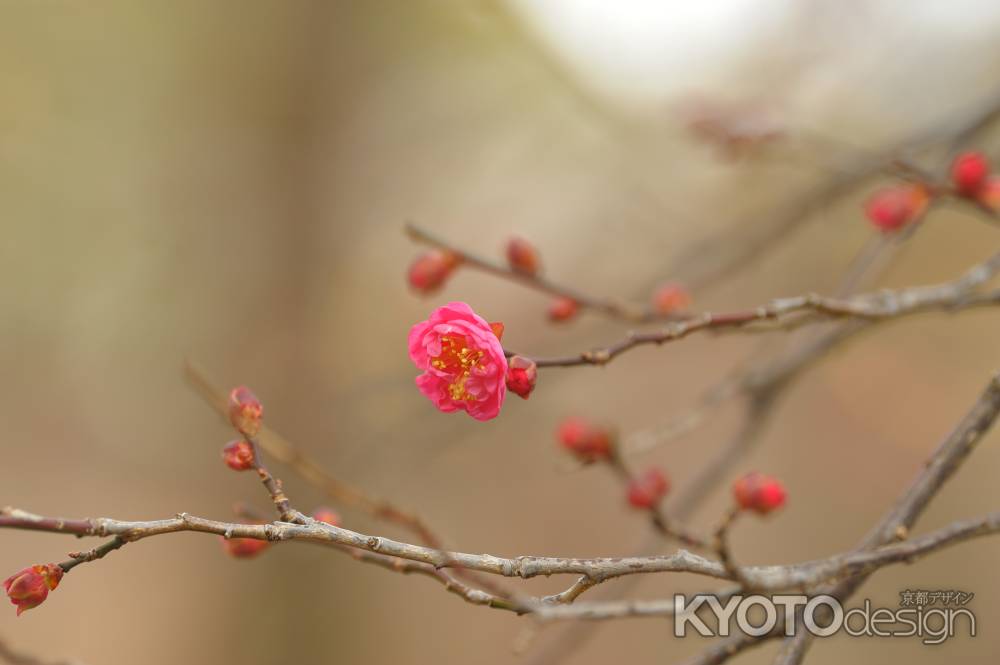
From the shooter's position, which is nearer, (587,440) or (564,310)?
(587,440)

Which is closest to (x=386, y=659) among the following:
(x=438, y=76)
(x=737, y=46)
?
(x=438, y=76)

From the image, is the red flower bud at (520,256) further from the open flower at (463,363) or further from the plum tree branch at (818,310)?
the open flower at (463,363)

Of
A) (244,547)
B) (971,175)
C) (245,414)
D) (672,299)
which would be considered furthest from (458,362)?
(971,175)

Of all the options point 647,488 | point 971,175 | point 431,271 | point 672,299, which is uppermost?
point 971,175

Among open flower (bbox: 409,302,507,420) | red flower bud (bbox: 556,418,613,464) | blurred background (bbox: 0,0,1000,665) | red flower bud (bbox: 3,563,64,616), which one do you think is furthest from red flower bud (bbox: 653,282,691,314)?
blurred background (bbox: 0,0,1000,665)

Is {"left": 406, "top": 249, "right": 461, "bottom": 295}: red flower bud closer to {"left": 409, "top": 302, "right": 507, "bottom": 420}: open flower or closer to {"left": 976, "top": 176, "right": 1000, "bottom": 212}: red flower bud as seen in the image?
{"left": 409, "top": 302, "right": 507, "bottom": 420}: open flower

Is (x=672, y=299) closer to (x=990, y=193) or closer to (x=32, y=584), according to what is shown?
(x=990, y=193)

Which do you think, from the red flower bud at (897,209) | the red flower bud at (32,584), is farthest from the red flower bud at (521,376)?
the red flower bud at (897,209)
